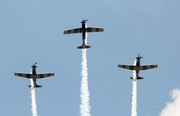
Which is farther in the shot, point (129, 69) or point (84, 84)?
point (84, 84)

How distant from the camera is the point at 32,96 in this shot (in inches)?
4781

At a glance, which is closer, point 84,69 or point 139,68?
point 139,68

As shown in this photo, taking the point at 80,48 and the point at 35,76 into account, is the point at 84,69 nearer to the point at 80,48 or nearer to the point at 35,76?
the point at 80,48

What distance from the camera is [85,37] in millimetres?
118688

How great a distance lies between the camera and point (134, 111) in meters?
116

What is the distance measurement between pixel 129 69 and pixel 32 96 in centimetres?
3153

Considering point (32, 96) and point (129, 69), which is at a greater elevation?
point (129, 69)

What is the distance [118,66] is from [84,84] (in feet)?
40.7

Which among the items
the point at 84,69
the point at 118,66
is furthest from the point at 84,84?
the point at 118,66

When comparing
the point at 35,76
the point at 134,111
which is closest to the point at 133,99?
the point at 134,111

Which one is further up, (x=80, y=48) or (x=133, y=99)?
(x=80, y=48)

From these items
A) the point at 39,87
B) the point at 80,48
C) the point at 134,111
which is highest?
the point at 80,48

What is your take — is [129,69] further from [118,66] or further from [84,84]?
[84,84]

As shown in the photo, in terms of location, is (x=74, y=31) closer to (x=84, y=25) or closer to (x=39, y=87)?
(x=84, y=25)
